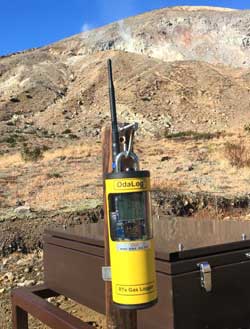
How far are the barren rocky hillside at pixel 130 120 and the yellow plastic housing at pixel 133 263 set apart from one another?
327 cm

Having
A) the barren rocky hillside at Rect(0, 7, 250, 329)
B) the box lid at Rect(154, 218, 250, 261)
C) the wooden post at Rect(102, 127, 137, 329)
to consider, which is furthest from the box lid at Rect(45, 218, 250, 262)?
the barren rocky hillside at Rect(0, 7, 250, 329)

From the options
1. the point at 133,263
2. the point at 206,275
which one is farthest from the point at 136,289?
the point at 206,275

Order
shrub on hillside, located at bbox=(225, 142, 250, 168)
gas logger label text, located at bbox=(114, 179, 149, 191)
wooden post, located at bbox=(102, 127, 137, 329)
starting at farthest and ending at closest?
shrub on hillside, located at bbox=(225, 142, 250, 168)
wooden post, located at bbox=(102, 127, 137, 329)
gas logger label text, located at bbox=(114, 179, 149, 191)

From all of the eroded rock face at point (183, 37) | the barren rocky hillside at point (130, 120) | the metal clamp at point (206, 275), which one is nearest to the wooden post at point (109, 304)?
the metal clamp at point (206, 275)

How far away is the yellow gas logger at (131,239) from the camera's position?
6.70 feet

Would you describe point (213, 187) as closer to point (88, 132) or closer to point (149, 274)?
point (149, 274)

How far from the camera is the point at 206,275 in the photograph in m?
2.68

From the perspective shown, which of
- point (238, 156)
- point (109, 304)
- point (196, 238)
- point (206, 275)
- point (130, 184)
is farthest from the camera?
point (238, 156)

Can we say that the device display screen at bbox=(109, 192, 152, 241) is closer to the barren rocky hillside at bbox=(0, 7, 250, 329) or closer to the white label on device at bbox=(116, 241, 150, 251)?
the white label on device at bbox=(116, 241, 150, 251)

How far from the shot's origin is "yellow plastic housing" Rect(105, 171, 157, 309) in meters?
2.04

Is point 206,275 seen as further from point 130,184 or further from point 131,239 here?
point 130,184

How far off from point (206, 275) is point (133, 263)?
769mm

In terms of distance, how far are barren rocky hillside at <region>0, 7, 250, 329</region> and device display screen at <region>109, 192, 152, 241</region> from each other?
10.8ft

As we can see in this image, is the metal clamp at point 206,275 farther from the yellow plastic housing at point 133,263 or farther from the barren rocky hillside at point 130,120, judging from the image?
the barren rocky hillside at point 130,120
